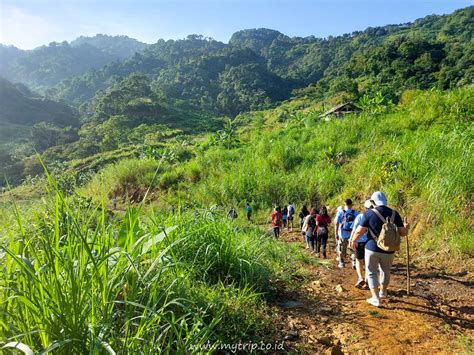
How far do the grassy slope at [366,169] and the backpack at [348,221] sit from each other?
158cm

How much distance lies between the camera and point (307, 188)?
36.9 feet

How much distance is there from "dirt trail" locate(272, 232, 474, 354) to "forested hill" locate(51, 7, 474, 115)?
30891 mm

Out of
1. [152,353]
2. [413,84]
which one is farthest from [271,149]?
[413,84]

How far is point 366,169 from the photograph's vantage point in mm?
9688

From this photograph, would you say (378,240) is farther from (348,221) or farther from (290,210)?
(290,210)

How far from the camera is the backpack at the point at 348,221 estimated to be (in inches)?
226

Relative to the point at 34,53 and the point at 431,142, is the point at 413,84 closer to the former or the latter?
the point at 431,142

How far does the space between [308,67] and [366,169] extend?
99763 millimetres

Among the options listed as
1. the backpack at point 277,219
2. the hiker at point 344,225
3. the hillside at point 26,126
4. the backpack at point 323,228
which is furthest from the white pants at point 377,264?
the hillside at point 26,126

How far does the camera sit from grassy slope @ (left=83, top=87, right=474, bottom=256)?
249 inches

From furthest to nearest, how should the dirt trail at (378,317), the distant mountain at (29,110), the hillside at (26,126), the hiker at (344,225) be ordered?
the distant mountain at (29,110), the hillside at (26,126), the hiker at (344,225), the dirt trail at (378,317)

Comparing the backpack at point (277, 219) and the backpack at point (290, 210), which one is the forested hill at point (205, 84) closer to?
the backpack at point (277, 219)

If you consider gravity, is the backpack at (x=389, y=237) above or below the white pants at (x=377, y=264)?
above

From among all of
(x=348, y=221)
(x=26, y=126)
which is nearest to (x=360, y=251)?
(x=348, y=221)
